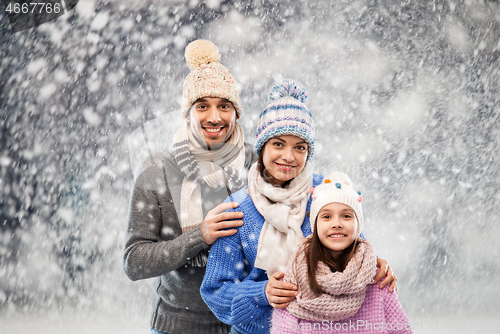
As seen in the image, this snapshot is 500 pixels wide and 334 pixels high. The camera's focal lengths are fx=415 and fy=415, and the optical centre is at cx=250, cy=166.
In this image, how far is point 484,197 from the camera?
8.30 feet

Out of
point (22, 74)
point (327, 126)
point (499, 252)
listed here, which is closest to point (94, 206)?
point (22, 74)

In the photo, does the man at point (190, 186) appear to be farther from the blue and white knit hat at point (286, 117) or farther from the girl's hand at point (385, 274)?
the girl's hand at point (385, 274)

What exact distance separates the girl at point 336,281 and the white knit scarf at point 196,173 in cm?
33

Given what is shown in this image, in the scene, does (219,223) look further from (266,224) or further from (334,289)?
(334,289)

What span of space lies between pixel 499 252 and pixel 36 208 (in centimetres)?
280

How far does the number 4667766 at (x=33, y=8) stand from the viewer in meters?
1.89

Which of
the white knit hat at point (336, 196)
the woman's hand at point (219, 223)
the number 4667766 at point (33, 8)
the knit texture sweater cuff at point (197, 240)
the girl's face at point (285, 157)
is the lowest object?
the knit texture sweater cuff at point (197, 240)

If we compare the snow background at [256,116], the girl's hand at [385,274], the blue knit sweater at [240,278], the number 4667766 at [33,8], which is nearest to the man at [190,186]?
the blue knit sweater at [240,278]

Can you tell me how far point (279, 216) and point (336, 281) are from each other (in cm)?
20

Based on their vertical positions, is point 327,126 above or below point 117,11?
below

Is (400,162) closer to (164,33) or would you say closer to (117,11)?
(164,33)

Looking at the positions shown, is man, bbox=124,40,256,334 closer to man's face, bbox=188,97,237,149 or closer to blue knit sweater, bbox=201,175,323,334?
man's face, bbox=188,97,237,149

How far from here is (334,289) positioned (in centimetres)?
86

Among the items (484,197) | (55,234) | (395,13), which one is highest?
(395,13)
